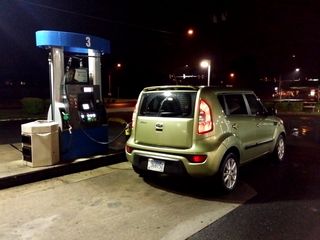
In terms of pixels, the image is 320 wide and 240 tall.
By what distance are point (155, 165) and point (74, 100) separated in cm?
273

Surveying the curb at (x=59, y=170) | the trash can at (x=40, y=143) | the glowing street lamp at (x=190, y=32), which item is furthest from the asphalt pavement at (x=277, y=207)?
the glowing street lamp at (x=190, y=32)

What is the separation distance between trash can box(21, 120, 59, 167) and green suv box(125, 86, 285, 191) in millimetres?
1663

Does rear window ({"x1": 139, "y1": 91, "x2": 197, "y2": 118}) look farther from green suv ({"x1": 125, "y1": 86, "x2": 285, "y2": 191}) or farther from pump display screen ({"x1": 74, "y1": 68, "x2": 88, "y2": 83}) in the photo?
pump display screen ({"x1": 74, "y1": 68, "x2": 88, "y2": 83})

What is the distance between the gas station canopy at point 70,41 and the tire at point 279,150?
14.9 ft

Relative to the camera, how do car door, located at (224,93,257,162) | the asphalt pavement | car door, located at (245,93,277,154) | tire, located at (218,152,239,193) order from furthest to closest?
1. car door, located at (245,93,277,154)
2. car door, located at (224,93,257,162)
3. tire, located at (218,152,239,193)
4. the asphalt pavement

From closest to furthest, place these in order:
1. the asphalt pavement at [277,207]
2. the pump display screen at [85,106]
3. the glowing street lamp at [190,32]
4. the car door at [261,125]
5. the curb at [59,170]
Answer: the asphalt pavement at [277,207] → the curb at [59,170] → the car door at [261,125] → the pump display screen at [85,106] → the glowing street lamp at [190,32]

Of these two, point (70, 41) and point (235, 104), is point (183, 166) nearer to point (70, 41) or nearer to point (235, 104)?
point (235, 104)

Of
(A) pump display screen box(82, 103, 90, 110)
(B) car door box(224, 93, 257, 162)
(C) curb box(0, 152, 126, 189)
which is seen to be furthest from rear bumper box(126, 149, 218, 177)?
(A) pump display screen box(82, 103, 90, 110)

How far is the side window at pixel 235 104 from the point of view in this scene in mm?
5849

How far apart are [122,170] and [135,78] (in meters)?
58.1

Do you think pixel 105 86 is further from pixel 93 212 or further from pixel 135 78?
pixel 93 212

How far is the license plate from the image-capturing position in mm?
5430

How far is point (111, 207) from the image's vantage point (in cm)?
492

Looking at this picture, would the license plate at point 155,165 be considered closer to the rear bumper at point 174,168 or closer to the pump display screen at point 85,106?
the rear bumper at point 174,168
